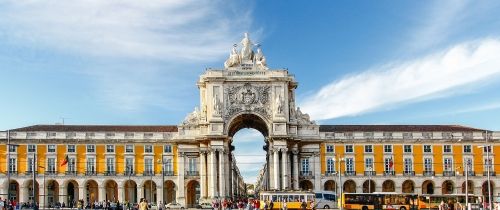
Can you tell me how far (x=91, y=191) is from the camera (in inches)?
4119

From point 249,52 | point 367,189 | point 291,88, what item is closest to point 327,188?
point 367,189

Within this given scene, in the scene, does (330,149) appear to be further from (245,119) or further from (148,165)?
(148,165)

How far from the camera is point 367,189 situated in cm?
10438

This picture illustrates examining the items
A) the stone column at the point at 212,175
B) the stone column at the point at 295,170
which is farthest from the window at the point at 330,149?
the stone column at the point at 212,175

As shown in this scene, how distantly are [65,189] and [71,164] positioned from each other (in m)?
3.34

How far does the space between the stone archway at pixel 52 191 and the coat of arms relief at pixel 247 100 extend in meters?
25.2

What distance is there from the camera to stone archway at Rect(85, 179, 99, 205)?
104 m

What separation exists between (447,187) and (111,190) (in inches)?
1783

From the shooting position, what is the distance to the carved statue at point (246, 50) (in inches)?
4031

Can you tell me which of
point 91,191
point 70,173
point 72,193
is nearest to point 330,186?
point 91,191

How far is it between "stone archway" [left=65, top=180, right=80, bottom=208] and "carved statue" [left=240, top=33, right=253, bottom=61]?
27803 mm

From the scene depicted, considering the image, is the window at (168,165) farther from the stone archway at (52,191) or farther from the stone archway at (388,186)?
the stone archway at (388,186)

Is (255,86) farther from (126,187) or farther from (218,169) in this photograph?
(126,187)

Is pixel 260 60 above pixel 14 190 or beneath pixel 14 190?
above
